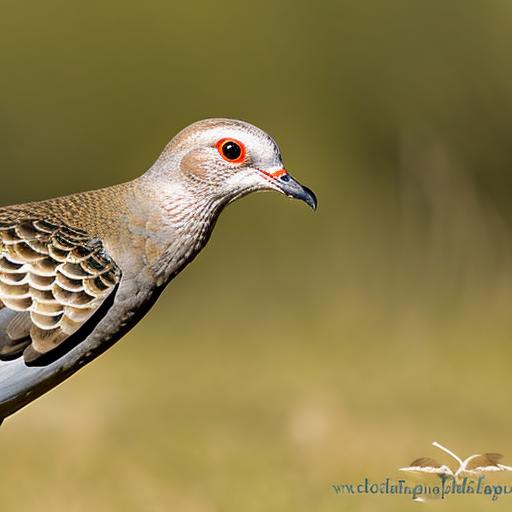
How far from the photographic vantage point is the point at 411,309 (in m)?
7.55

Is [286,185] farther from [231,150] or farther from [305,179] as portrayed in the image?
[305,179]

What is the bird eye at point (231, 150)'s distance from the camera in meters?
2.97

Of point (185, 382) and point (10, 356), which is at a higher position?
point (10, 356)

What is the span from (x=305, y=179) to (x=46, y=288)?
222 inches

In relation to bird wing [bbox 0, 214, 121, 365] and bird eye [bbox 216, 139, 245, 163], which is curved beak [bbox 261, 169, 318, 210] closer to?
bird eye [bbox 216, 139, 245, 163]

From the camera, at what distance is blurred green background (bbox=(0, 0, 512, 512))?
6.68 meters

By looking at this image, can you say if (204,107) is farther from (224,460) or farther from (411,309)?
(224,460)

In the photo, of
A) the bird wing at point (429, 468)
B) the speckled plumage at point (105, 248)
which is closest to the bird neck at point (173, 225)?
the speckled plumage at point (105, 248)

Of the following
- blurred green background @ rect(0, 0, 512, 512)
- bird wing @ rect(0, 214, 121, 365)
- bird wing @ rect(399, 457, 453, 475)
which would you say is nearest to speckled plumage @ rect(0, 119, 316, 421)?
bird wing @ rect(0, 214, 121, 365)

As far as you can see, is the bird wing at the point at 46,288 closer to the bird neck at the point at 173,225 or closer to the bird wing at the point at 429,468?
the bird neck at the point at 173,225

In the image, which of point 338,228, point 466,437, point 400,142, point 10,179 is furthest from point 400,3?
point 466,437

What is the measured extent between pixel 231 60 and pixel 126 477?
4.94 m

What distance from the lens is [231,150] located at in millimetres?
2977

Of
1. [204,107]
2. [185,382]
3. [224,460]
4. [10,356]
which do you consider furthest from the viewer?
[204,107]
